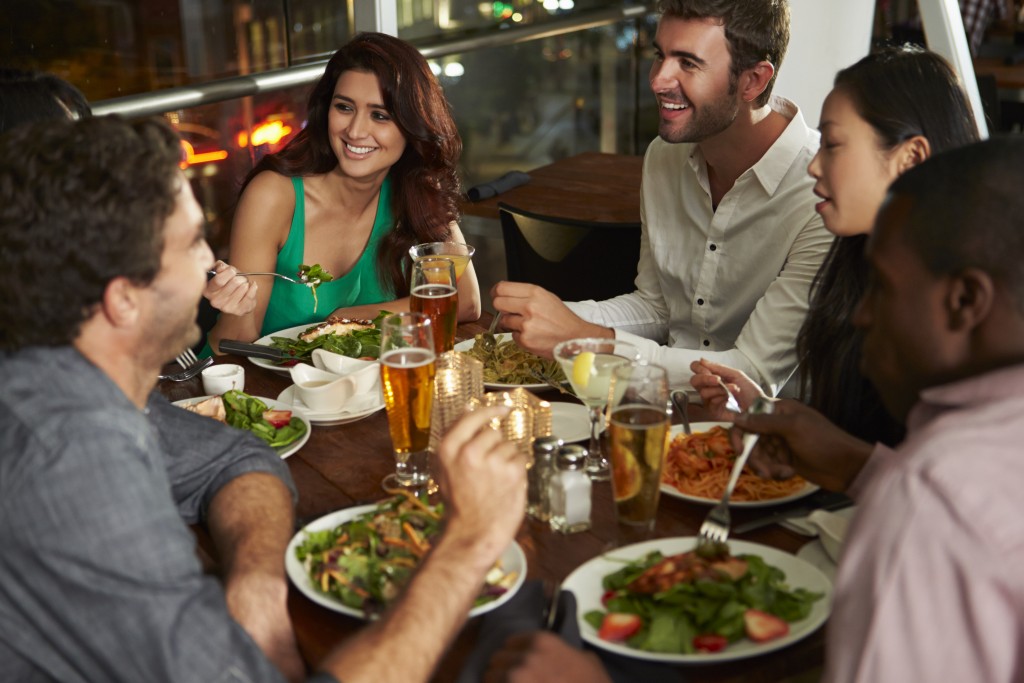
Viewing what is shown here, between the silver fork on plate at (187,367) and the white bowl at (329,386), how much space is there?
258mm

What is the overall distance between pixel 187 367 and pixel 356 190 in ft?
3.29

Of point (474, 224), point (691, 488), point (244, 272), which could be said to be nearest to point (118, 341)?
point (691, 488)

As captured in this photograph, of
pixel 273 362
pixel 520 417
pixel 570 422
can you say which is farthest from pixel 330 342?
pixel 520 417

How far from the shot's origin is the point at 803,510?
1.59 metres

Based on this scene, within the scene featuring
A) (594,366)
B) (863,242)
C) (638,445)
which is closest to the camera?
(638,445)

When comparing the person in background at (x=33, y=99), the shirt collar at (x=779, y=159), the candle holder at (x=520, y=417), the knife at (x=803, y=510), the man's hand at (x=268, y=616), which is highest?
the person in background at (x=33, y=99)

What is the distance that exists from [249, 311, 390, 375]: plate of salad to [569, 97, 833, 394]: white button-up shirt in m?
0.56

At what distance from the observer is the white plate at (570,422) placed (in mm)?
1854

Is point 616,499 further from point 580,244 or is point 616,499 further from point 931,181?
point 580,244

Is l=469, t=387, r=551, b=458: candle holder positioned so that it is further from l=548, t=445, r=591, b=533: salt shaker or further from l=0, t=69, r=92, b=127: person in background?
l=0, t=69, r=92, b=127: person in background

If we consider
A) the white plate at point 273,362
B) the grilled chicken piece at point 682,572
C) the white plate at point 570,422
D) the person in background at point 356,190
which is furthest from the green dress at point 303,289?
the grilled chicken piece at point 682,572

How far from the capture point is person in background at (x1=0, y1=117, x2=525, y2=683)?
1.14 metres

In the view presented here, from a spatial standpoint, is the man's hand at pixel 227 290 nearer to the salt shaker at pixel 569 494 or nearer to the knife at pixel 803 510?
the salt shaker at pixel 569 494

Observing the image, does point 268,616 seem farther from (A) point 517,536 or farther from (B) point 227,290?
(B) point 227,290
